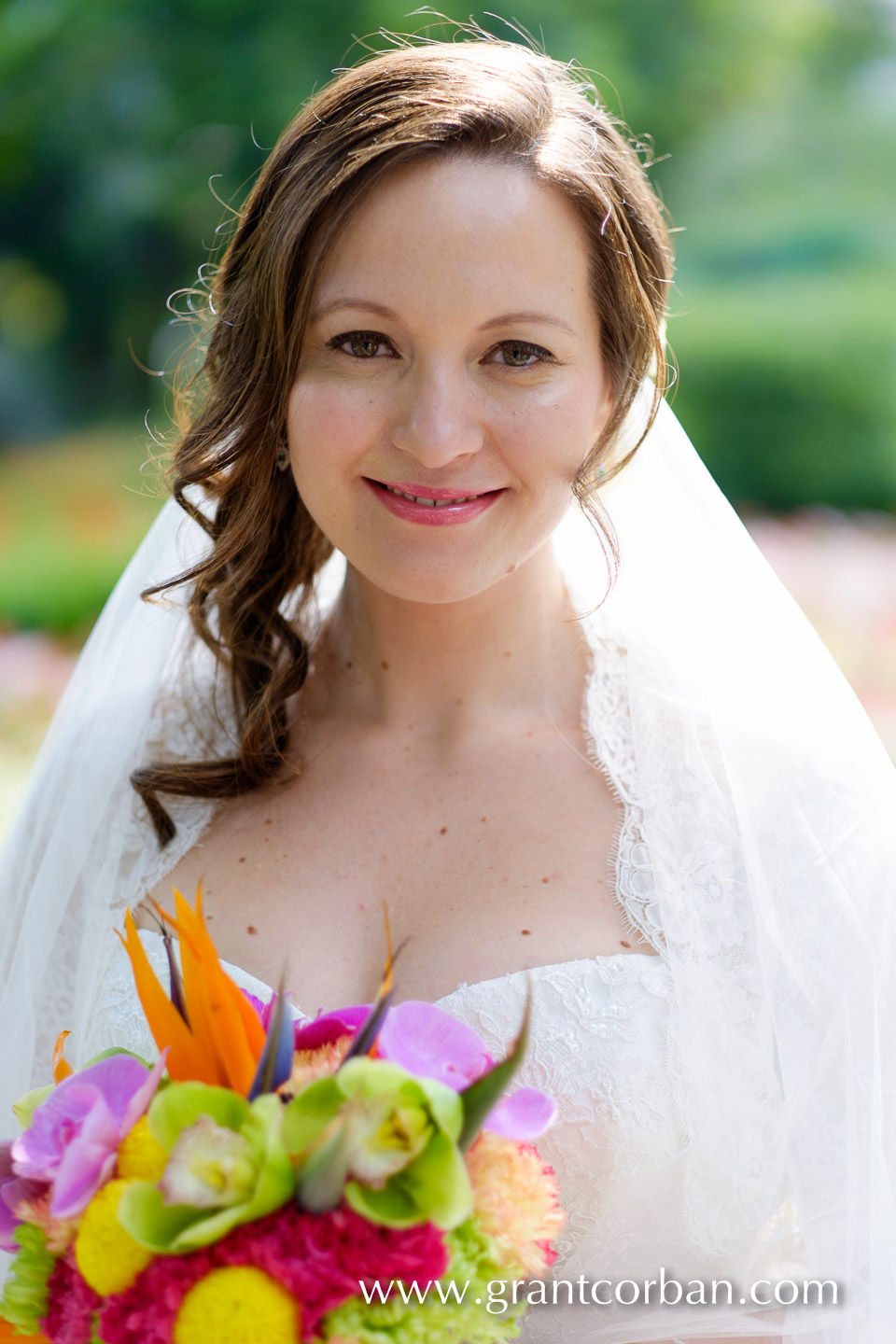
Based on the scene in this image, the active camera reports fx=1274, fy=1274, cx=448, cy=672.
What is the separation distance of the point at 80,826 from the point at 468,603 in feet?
2.94

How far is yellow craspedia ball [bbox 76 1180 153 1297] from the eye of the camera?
48.1 inches

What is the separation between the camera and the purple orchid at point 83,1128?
4.12 feet

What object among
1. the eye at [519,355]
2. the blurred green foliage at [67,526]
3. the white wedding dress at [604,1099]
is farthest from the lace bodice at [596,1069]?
the blurred green foliage at [67,526]

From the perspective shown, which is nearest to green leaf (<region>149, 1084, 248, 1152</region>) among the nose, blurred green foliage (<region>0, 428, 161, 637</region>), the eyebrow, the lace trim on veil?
the lace trim on veil

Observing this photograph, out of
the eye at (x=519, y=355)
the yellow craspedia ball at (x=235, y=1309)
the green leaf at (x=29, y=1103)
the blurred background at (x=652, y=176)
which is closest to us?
the yellow craspedia ball at (x=235, y=1309)

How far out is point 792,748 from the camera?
2160 millimetres

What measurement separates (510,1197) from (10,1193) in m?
0.52

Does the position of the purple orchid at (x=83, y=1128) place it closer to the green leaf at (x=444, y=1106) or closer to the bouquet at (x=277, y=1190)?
the bouquet at (x=277, y=1190)

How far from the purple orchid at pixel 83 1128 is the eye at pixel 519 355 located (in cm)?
123

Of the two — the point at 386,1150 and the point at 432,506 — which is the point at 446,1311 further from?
the point at 432,506

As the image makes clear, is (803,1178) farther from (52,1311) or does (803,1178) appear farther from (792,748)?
(52,1311)

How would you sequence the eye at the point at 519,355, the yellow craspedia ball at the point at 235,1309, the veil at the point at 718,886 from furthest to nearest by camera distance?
the eye at the point at 519,355, the veil at the point at 718,886, the yellow craspedia ball at the point at 235,1309

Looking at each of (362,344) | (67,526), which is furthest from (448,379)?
(67,526)

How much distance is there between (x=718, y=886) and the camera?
2100 millimetres
